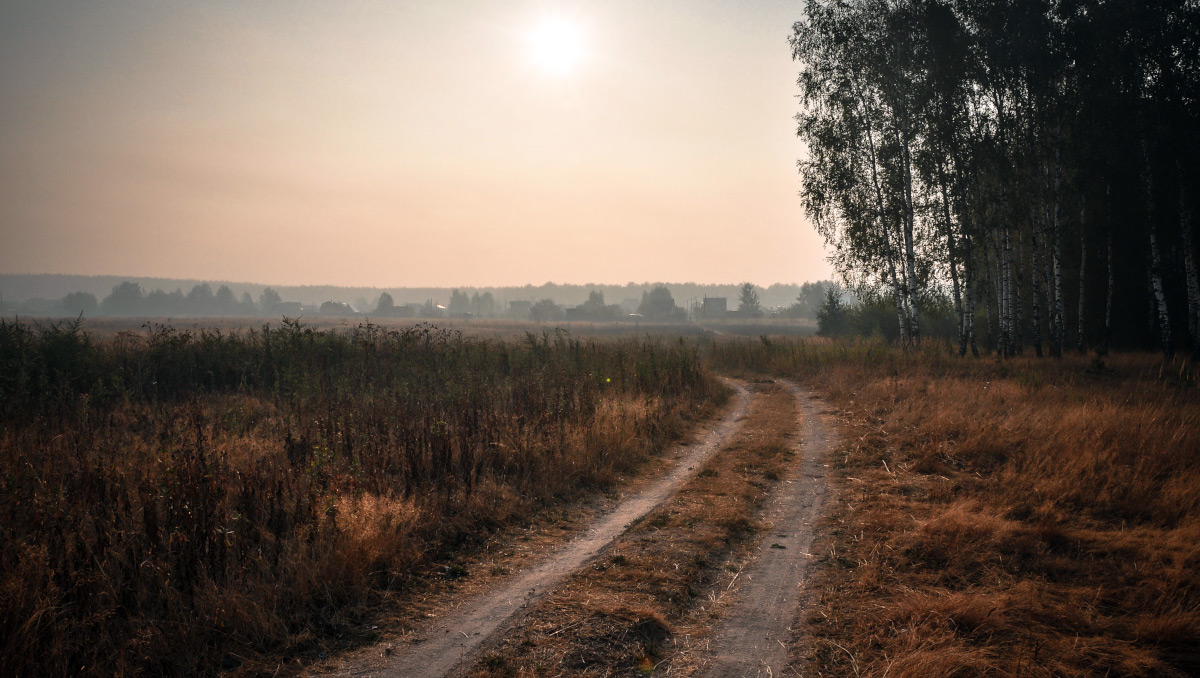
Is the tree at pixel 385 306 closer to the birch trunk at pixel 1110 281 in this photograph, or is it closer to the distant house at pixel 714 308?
the distant house at pixel 714 308

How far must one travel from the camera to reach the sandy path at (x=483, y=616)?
3924 mm

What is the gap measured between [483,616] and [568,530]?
2.23 m

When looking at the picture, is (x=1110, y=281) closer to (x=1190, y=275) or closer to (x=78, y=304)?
(x=1190, y=275)

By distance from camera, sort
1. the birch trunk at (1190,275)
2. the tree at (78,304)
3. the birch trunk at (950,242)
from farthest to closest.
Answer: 1. the tree at (78,304)
2. the birch trunk at (950,242)
3. the birch trunk at (1190,275)

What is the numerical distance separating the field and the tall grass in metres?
0.04

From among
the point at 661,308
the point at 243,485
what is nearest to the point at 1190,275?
the point at 243,485

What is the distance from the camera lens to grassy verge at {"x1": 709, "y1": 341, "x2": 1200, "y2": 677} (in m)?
3.97

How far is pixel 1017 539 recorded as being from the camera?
5.70m

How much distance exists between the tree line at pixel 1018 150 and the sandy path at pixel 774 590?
16.8 meters

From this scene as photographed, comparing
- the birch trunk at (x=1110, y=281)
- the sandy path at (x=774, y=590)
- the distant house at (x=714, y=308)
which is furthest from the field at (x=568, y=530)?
the distant house at (x=714, y=308)

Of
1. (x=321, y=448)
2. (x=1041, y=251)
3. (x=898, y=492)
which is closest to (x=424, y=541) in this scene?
(x=321, y=448)

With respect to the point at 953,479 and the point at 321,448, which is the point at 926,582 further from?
the point at 321,448

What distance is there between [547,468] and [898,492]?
4774 millimetres

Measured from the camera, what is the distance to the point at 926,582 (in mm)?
5133
